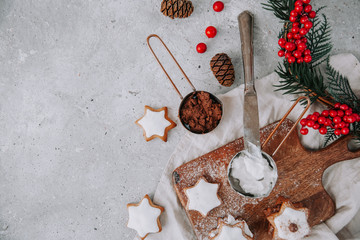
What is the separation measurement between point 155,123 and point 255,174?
1.91 ft

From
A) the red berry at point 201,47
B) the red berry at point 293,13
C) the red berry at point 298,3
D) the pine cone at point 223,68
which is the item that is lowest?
the pine cone at point 223,68

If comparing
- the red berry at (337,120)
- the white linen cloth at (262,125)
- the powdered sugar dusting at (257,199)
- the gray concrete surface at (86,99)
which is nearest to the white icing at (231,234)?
the powdered sugar dusting at (257,199)

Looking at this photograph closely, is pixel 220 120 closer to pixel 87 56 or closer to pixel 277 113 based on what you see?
pixel 277 113

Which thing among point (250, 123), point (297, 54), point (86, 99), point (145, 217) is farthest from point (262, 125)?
point (86, 99)

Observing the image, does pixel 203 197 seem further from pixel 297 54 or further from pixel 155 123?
pixel 297 54

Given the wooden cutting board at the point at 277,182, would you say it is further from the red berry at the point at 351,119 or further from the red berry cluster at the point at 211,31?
the red berry cluster at the point at 211,31

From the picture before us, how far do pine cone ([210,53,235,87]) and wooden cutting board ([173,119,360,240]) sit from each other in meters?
0.32

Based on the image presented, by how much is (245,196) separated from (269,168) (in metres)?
0.18

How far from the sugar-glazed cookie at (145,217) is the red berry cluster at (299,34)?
1.02 meters

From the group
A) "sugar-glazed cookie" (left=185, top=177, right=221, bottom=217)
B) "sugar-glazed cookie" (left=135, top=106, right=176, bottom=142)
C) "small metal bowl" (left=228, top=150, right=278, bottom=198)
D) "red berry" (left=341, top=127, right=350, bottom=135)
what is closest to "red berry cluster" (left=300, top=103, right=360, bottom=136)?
"red berry" (left=341, top=127, right=350, bottom=135)

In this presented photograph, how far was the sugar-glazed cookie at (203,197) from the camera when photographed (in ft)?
4.74

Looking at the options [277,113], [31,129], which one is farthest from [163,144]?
[31,129]

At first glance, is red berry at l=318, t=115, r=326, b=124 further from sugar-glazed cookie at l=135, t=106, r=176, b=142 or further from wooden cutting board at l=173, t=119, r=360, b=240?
sugar-glazed cookie at l=135, t=106, r=176, b=142

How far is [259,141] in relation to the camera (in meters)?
1.36
